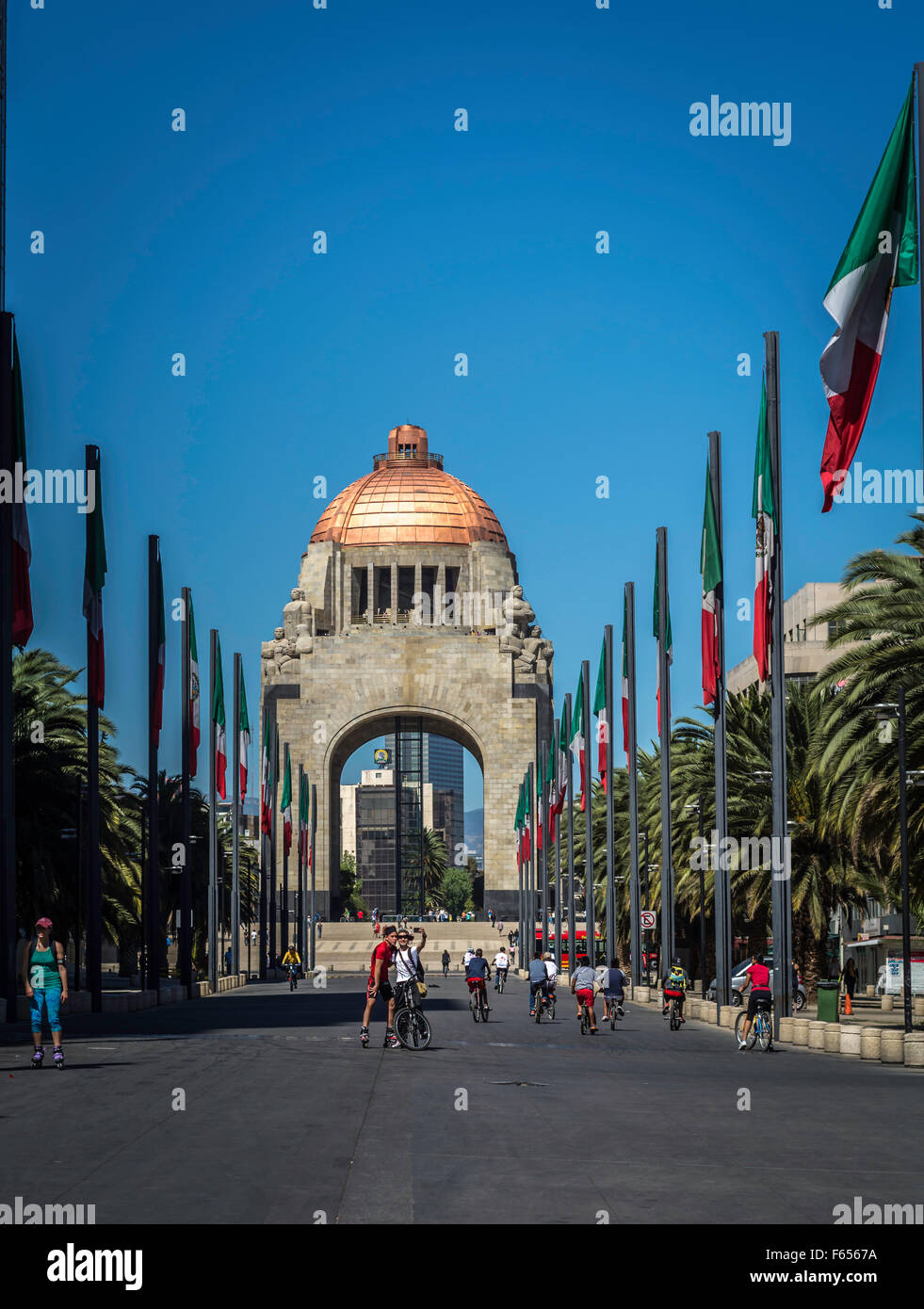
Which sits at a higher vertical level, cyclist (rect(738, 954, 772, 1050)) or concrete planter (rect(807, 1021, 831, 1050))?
cyclist (rect(738, 954, 772, 1050))

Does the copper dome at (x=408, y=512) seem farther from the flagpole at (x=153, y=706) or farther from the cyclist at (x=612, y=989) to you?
the cyclist at (x=612, y=989)

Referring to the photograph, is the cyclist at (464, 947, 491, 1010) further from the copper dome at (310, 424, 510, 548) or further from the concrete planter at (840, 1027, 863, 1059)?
the copper dome at (310, 424, 510, 548)

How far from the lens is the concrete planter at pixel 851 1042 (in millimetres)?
24938

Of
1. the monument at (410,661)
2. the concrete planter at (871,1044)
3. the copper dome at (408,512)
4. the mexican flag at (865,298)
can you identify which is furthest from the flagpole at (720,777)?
the copper dome at (408,512)

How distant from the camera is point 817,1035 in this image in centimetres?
2680

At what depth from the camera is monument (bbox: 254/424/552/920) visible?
10431cm

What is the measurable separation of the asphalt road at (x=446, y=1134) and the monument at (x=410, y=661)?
79.7 m

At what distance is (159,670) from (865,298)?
2125cm

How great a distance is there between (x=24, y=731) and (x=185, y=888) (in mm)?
5213

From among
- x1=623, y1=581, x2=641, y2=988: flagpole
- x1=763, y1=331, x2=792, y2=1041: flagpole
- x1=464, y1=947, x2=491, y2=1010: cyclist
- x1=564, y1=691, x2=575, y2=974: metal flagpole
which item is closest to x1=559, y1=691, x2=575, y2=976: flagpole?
x1=564, y1=691, x2=575, y2=974: metal flagpole

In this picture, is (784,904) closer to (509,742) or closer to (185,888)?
(185,888)

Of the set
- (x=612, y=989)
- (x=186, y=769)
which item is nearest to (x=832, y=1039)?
(x=612, y=989)

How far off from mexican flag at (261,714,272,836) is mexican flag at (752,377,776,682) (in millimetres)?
32939
